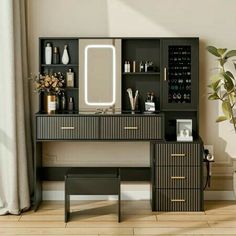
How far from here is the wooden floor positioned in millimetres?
3676

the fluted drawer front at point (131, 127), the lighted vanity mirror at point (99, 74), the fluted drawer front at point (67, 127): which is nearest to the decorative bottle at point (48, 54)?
the lighted vanity mirror at point (99, 74)

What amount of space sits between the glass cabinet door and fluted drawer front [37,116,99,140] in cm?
66

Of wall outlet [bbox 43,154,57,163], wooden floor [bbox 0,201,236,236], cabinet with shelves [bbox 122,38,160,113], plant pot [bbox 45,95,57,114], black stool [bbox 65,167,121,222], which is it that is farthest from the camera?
wall outlet [bbox 43,154,57,163]

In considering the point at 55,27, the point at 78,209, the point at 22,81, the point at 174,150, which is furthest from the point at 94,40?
the point at 78,209

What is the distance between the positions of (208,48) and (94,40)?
956mm

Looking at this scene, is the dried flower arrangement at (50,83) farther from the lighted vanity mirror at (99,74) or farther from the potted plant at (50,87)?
the lighted vanity mirror at (99,74)

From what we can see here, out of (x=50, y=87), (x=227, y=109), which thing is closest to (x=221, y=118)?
(x=227, y=109)

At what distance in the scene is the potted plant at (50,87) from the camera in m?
4.21

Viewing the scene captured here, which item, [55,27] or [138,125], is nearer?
[138,125]

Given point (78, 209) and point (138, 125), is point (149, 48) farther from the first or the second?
point (78, 209)

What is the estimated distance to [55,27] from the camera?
4.45 metres

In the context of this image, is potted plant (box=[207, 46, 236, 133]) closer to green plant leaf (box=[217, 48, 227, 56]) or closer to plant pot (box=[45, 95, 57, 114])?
green plant leaf (box=[217, 48, 227, 56])

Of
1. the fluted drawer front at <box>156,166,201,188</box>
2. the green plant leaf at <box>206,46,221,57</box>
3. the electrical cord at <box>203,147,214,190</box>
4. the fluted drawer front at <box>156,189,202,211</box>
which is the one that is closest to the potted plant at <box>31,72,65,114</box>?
the fluted drawer front at <box>156,166,201,188</box>

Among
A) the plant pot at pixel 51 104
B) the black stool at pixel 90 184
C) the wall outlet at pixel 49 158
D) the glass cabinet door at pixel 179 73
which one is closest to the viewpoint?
the black stool at pixel 90 184
